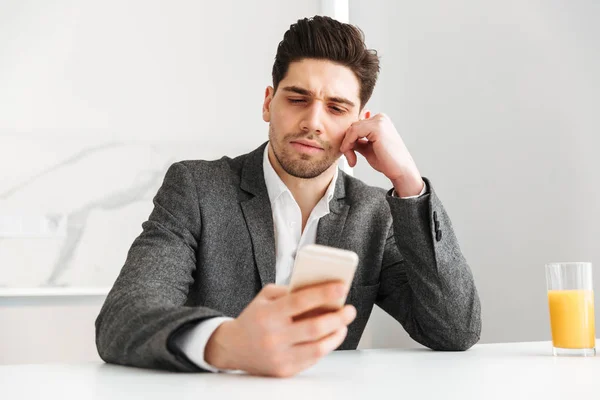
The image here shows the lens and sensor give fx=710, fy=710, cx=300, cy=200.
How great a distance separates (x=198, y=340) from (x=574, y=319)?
0.69m

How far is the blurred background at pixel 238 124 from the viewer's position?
6.68 ft

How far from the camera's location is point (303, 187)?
170 centimetres

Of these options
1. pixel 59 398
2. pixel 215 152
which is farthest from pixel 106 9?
pixel 59 398

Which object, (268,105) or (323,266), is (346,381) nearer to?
(323,266)

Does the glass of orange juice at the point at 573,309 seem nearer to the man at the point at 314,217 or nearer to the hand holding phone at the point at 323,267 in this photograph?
the man at the point at 314,217

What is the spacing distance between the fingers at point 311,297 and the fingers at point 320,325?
0.07ft

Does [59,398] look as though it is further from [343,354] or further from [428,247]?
[428,247]

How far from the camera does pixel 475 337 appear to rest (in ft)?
4.77

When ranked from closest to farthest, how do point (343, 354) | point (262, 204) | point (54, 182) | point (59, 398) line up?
point (59, 398) → point (343, 354) → point (262, 204) → point (54, 182)

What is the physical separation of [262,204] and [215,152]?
1.00 m

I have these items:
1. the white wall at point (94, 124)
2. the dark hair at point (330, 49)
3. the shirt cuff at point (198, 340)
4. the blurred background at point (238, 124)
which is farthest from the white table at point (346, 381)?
the white wall at point (94, 124)

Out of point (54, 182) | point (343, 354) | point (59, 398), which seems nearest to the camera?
point (59, 398)

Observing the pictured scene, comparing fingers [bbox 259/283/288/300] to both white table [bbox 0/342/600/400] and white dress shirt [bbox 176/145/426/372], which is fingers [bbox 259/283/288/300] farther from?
white dress shirt [bbox 176/145/426/372]

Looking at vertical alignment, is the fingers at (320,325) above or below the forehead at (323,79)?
below
